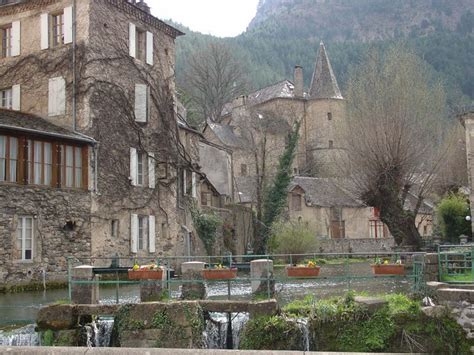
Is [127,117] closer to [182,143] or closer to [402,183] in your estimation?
[182,143]

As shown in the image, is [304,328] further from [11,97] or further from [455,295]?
[11,97]

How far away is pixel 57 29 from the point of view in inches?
1080

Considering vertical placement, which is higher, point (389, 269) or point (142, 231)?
point (142, 231)

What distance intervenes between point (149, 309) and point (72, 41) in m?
17.1

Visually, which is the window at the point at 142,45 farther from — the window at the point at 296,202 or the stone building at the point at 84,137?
the window at the point at 296,202

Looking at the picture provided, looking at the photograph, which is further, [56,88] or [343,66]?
[343,66]

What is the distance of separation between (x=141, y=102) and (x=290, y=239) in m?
14.2

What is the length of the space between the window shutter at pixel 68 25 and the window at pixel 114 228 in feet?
27.3

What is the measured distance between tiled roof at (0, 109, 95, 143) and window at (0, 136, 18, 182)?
1.87 ft

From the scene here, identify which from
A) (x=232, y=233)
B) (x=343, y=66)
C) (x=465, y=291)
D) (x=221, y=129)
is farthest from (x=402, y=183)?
(x=343, y=66)

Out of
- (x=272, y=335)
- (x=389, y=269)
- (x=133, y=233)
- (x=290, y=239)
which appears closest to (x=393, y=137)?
(x=290, y=239)

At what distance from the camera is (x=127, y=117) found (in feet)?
93.0

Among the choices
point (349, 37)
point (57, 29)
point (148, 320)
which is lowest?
point (148, 320)

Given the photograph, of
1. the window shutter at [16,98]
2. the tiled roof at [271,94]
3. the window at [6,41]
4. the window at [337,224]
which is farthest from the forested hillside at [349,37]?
the window shutter at [16,98]
